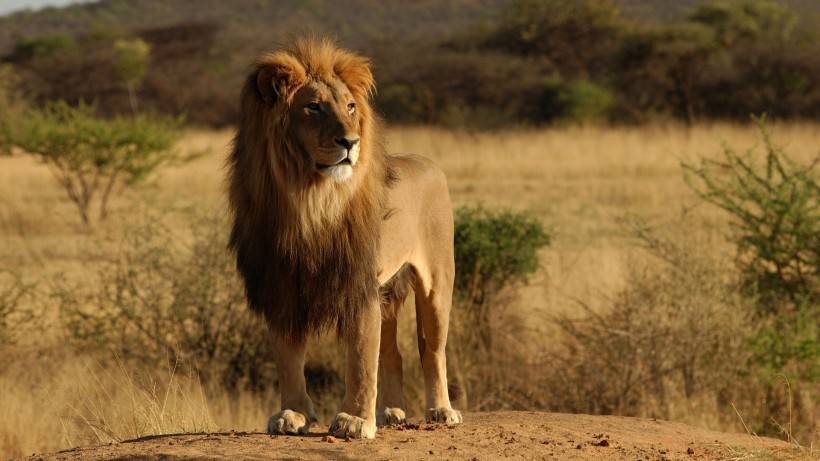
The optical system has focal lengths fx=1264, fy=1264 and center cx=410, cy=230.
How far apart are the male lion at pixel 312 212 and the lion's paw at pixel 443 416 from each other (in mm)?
753

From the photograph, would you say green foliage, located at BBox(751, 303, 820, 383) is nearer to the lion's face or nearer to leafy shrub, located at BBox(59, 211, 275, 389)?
leafy shrub, located at BBox(59, 211, 275, 389)

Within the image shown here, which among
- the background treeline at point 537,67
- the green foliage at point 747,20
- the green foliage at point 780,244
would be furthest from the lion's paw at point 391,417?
the green foliage at point 747,20

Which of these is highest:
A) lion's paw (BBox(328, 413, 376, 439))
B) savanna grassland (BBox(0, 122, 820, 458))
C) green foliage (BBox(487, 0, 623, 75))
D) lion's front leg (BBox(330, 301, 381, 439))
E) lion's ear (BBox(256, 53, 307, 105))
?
green foliage (BBox(487, 0, 623, 75))

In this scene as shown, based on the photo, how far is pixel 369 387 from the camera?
5398 millimetres

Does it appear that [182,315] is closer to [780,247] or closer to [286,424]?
[286,424]

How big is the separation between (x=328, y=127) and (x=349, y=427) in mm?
1274

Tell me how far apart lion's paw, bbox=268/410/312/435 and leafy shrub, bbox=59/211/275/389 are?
4.19 m

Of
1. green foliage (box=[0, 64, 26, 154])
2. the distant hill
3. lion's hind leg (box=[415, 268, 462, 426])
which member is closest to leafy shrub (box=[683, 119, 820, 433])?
lion's hind leg (box=[415, 268, 462, 426])

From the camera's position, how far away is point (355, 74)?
5.38 m

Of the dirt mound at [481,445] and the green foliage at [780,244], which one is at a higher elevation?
the green foliage at [780,244]

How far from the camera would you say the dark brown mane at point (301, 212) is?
522cm

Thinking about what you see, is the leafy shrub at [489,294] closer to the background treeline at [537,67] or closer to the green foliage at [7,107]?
the green foliage at [7,107]

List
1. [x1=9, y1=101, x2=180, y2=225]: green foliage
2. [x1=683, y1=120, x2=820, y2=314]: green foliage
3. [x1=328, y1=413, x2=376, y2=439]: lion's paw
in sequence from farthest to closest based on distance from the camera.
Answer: [x1=9, y1=101, x2=180, y2=225]: green foliage, [x1=683, y1=120, x2=820, y2=314]: green foliage, [x1=328, y1=413, x2=376, y2=439]: lion's paw

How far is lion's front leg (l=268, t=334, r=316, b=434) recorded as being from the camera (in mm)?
5469
